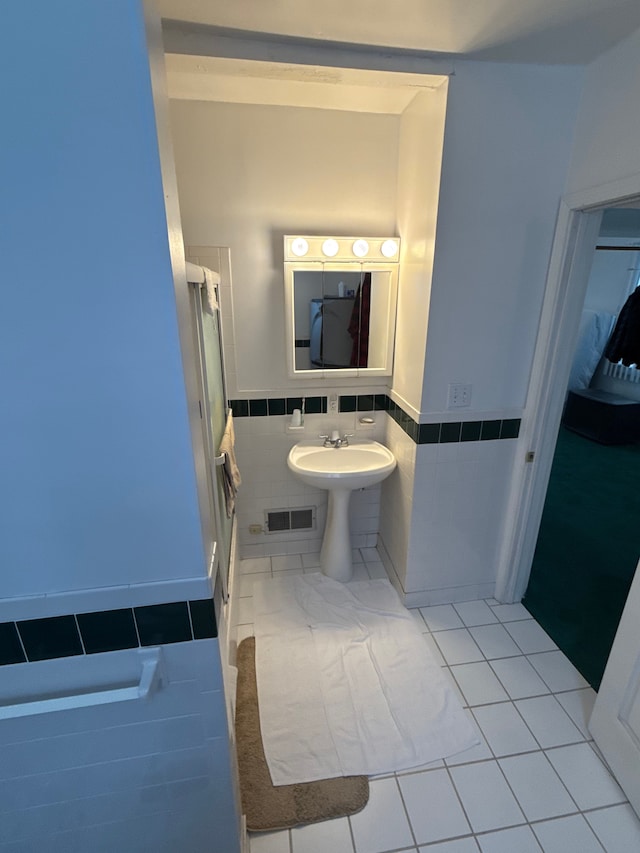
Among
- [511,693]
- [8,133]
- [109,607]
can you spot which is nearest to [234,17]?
[8,133]

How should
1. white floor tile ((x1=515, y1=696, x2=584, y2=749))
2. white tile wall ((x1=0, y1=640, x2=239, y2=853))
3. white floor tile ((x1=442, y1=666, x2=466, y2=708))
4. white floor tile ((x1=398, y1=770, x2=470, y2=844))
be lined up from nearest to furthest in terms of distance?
white tile wall ((x1=0, y1=640, x2=239, y2=853)) < white floor tile ((x1=398, y1=770, x2=470, y2=844)) < white floor tile ((x1=515, y1=696, x2=584, y2=749)) < white floor tile ((x1=442, y1=666, x2=466, y2=708))

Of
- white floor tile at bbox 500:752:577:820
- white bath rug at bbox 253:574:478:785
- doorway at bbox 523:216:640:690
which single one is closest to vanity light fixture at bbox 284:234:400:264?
doorway at bbox 523:216:640:690

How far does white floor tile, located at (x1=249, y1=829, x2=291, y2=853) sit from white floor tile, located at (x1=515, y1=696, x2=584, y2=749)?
1025 millimetres

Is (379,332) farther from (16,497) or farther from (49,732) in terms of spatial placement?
(49,732)

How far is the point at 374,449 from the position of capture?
2.37 metres

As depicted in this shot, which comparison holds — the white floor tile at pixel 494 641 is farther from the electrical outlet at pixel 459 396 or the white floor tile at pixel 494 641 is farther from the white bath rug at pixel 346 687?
the electrical outlet at pixel 459 396

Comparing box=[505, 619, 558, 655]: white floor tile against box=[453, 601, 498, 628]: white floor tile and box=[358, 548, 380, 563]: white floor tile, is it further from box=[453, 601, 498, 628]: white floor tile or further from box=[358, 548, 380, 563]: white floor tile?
box=[358, 548, 380, 563]: white floor tile

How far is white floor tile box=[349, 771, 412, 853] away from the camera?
1.30m

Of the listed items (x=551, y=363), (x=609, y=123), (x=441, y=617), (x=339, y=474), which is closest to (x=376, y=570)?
(x=441, y=617)

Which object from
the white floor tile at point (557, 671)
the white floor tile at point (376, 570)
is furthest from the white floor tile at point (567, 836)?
the white floor tile at point (376, 570)

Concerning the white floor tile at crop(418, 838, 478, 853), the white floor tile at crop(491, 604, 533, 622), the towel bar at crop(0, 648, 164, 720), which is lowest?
the white floor tile at crop(418, 838, 478, 853)

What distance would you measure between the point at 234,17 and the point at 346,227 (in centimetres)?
95

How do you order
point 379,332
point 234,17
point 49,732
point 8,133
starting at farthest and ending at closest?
point 379,332 → point 234,17 → point 49,732 → point 8,133

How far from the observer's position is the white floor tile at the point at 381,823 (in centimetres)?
130
